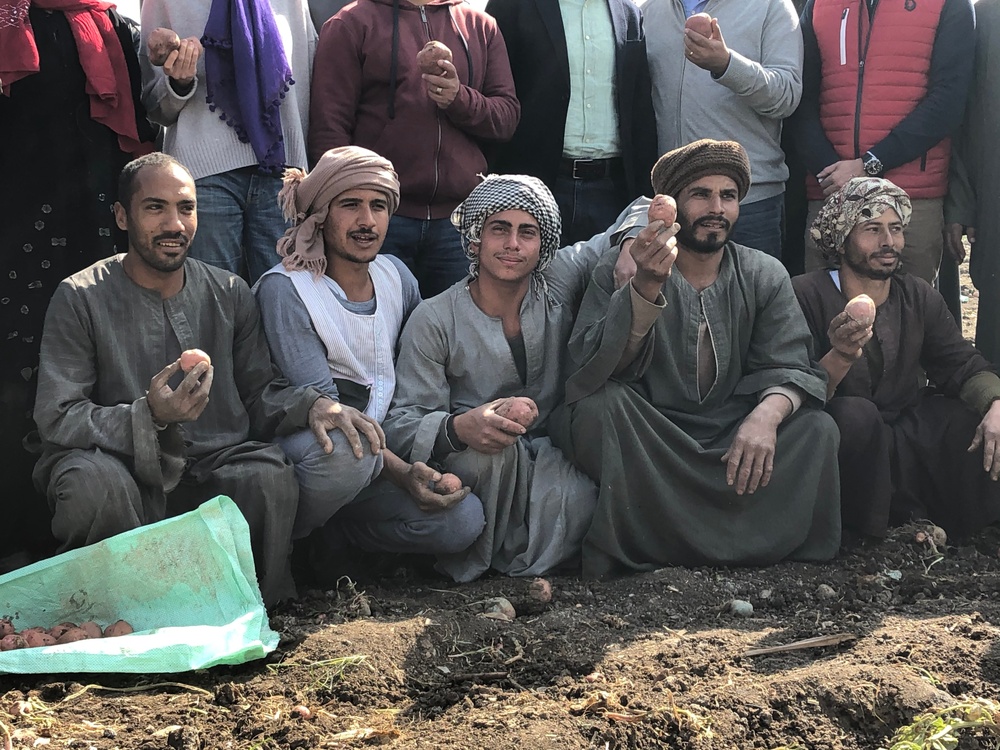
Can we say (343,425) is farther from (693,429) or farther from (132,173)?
(693,429)

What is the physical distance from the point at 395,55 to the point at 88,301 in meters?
1.87

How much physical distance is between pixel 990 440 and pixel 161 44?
3840mm

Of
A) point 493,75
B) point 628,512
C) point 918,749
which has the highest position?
point 493,75

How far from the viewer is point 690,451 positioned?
462 centimetres

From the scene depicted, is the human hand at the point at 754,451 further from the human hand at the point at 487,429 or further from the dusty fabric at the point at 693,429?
the human hand at the point at 487,429

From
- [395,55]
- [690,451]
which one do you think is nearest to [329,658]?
[690,451]

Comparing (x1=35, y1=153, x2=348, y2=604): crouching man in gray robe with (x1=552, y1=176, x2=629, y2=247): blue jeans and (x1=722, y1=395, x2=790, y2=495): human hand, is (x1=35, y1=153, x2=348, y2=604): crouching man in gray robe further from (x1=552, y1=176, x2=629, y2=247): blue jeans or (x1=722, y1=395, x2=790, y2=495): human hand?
(x1=552, y1=176, x2=629, y2=247): blue jeans

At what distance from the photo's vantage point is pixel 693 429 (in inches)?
187

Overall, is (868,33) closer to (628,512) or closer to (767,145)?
(767,145)

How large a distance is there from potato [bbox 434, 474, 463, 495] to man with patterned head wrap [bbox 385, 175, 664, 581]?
0.12 m

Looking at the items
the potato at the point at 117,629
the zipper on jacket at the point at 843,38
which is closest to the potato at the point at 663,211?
the zipper on jacket at the point at 843,38

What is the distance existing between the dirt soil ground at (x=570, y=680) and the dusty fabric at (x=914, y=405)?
0.83 m

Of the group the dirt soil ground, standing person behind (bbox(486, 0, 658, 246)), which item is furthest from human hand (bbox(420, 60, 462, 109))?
the dirt soil ground

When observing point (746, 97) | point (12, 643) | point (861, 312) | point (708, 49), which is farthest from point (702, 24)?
point (12, 643)
